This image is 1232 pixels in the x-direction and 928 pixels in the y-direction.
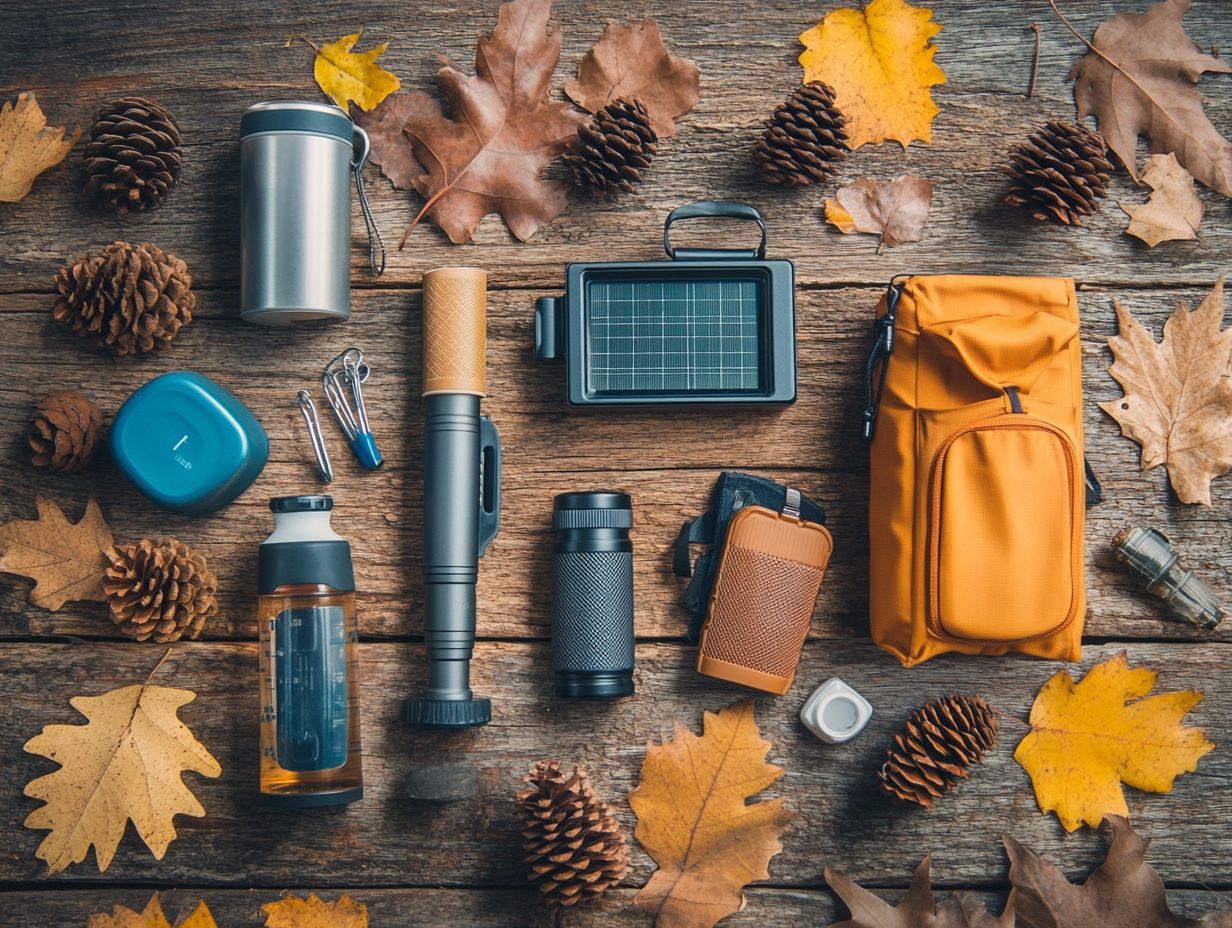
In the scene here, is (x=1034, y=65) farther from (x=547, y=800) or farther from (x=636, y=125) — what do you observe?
(x=547, y=800)

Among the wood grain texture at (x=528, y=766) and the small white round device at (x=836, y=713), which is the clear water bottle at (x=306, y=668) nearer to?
the wood grain texture at (x=528, y=766)

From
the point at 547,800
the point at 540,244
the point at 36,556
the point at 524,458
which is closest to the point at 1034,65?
the point at 540,244

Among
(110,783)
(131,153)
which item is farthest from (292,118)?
(110,783)

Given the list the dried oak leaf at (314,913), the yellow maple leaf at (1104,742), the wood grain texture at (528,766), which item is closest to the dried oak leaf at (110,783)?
the wood grain texture at (528,766)

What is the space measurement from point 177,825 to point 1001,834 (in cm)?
100

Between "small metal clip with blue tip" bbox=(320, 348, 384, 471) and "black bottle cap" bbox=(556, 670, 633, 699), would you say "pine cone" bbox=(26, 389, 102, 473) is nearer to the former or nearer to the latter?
"small metal clip with blue tip" bbox=(320, 348, 384, 471)

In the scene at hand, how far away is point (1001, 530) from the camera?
1095 millimetres

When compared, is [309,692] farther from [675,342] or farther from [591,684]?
[675,342]

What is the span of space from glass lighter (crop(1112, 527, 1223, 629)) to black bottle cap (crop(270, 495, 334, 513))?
0.96 metres

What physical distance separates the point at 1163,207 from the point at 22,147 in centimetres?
144

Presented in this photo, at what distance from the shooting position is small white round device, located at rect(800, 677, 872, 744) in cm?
118

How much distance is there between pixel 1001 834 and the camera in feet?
3.94

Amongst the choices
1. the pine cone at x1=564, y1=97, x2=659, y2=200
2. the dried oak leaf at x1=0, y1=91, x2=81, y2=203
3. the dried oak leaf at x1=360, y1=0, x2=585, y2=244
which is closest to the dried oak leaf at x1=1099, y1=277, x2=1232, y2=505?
the pine cone at x1=564, y1=97, x2=659, y2=200

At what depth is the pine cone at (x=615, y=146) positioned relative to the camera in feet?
3.94
